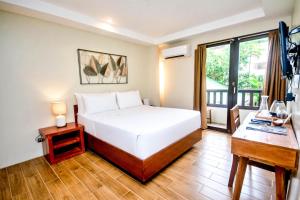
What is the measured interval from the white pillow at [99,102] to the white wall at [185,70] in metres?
1.72

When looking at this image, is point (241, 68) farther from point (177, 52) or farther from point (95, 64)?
point (95, 64)

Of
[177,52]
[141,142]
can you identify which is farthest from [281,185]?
[177,52]

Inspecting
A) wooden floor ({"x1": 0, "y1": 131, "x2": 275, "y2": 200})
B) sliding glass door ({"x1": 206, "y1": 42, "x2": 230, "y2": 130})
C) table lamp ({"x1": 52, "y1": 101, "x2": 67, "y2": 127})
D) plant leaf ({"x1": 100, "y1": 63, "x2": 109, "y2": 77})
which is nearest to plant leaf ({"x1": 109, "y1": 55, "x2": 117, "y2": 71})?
plant leaf ({"x1": 100, "y1": 63, "x2": 109, "y2": 77})

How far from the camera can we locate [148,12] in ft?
8.69

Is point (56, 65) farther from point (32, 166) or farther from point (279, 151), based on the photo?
point (279, 151)

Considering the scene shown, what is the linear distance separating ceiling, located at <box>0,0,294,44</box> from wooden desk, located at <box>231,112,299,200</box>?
2.08 metres

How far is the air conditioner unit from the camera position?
3.72 meters

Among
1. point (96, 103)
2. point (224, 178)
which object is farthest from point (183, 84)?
point (224, 178)

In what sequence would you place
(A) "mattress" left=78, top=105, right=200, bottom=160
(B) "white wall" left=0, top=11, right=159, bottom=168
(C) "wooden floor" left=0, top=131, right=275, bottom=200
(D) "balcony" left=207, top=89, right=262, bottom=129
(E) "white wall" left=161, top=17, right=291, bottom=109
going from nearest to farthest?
(C) "wooden floor" left=0, top=131, right=275, bottom=200 → (A) "mattress" left=78, top=105, right=200, bottom=160 → (B) "white wall" left=0, top=11, right=159, bottom=168 → (E) "white wall" left=161, top=17, right=291, bottom=109 → (D) "balcony" left=207, top=89, right=262, bottom=129

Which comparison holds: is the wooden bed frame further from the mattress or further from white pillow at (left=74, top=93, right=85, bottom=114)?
white pillow at (left=74, top=93, right=85, bottom=114)

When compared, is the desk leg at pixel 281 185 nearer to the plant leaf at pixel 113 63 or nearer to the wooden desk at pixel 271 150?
the wooden desk at pixel 271 150

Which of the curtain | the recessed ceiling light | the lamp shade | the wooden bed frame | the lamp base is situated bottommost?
the wooden bed frame

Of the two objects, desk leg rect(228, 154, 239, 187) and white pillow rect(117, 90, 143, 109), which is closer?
desk leg rect(228, 154, 239, 187)

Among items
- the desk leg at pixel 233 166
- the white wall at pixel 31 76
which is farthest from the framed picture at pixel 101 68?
the desk leg at pixel 233 166
